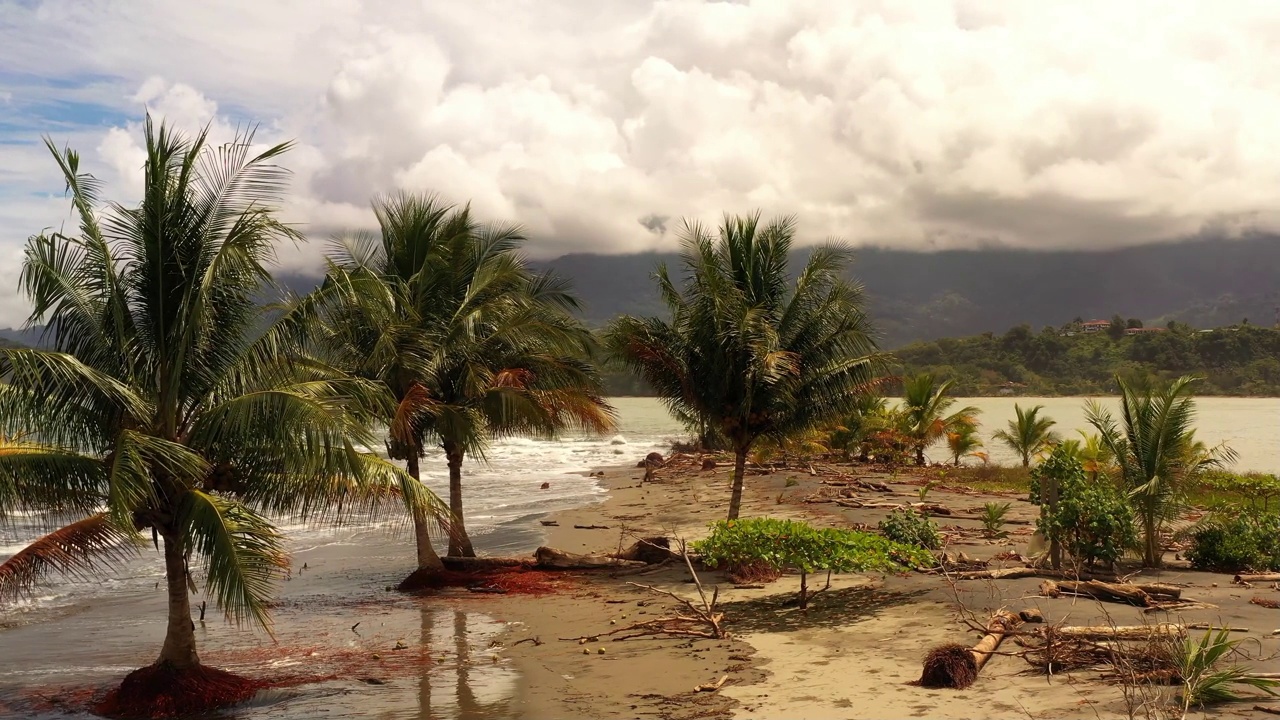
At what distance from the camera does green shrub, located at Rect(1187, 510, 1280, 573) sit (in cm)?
1373

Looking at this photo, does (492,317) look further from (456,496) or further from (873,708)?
(873,708)

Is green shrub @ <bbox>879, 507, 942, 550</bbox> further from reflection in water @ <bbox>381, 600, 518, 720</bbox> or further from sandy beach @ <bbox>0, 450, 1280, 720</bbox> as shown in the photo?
reflection in water @ <bbox>381, 600, 518, 720</bbox>

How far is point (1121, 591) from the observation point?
37.4 feet

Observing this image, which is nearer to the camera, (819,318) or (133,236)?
(133,236)

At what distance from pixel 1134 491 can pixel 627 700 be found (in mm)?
8631

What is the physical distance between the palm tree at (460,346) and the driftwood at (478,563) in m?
0.40

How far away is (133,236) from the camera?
405 inches

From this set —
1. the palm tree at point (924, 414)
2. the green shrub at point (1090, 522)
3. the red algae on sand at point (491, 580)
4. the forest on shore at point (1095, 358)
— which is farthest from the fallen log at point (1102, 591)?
the forest on shore at point (1095, 358)

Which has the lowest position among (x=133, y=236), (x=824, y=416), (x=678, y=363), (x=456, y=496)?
(x=456, y=496)

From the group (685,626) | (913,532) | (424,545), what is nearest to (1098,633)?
(685,626)

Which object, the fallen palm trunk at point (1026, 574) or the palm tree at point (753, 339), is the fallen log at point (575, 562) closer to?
the palm tree at point (753, 339)

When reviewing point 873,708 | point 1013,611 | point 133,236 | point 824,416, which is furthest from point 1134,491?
point 133,236

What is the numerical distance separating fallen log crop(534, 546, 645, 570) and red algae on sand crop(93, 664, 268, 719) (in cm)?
741

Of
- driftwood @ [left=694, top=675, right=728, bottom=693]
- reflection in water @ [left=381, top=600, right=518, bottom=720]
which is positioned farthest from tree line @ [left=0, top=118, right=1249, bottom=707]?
driftwood @ [left=694, top=675, right=728, bottom=693]
